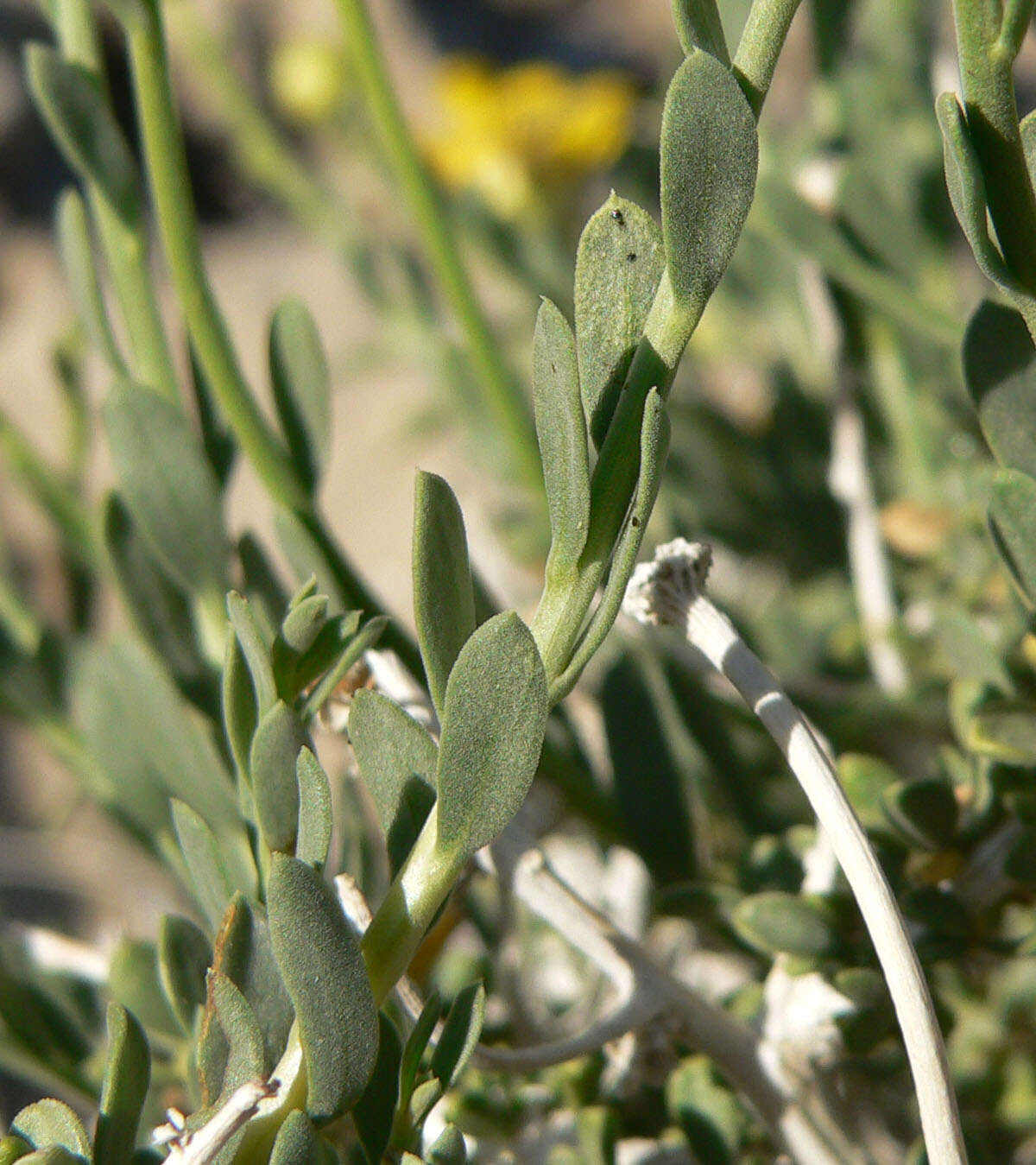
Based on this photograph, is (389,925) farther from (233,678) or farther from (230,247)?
(230,247)

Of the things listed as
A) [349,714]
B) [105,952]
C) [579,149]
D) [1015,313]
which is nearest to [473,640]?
[349,714]

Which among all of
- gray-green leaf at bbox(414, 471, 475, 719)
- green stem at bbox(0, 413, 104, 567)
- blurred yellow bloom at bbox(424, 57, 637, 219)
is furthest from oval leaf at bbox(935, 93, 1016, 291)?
blurred yellow bloom at bbox(424, 57, 637, 219)

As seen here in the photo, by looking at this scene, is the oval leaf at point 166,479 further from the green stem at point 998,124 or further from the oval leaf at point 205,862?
the green stem at point 998,124

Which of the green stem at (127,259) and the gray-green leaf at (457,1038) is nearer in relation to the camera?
the gray-green leaf at (457,1038)

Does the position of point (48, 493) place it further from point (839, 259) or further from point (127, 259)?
point (839, 259)

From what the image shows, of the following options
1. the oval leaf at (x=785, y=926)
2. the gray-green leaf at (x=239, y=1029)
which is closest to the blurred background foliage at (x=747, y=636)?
the oval leaf at (x=785, y=926)

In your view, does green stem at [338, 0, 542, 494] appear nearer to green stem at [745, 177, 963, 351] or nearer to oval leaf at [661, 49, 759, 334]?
green stem at [745, 177, 963, 351]

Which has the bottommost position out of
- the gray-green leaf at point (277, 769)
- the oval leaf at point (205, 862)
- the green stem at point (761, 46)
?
the oval leaf at point (205, 862)
